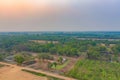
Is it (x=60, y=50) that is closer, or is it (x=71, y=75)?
(x=71, y=75)

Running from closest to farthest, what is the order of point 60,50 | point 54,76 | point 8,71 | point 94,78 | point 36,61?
1. point 94,78
2. point 54,76
3. point 8,71
4. point 36,61
5. point 60,50

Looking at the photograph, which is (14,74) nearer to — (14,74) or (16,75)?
(14,74)

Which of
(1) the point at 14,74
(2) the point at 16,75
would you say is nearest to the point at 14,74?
(1) the point at 14,74

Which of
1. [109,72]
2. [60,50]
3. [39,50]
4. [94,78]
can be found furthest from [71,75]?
[39,50]

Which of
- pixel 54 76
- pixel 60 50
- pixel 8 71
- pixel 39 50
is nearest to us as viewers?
pixel 54 76

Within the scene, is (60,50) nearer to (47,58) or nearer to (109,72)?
(47,58)
